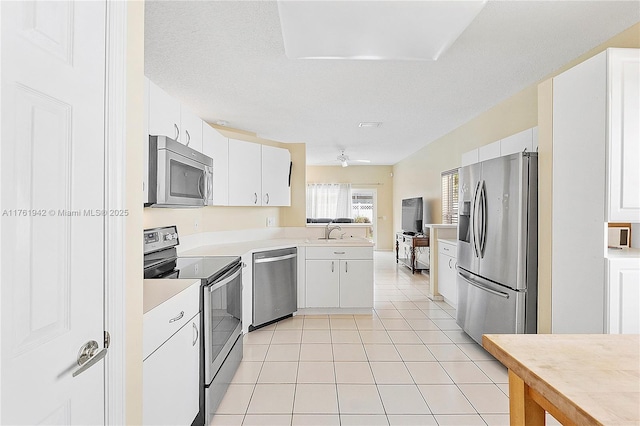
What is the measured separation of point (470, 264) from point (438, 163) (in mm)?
3382

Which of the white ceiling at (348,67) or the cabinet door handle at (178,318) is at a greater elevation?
the white ceiling at (348,67)

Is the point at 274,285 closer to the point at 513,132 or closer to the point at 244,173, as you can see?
the point at 244,173

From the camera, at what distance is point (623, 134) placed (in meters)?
1.79

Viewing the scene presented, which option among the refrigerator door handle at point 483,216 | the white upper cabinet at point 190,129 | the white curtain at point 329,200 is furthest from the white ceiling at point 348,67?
the white curtain at point 329,200

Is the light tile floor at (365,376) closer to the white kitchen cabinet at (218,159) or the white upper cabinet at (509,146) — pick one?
Result: the white kitchen cabinet at (218,159)

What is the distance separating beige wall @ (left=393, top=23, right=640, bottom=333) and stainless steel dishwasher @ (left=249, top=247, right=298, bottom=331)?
2.28m

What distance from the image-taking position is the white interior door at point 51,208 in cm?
67

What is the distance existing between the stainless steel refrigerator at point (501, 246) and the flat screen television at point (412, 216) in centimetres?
358

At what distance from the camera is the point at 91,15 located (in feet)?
2.91

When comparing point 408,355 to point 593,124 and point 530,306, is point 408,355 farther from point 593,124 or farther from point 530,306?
point 593,124

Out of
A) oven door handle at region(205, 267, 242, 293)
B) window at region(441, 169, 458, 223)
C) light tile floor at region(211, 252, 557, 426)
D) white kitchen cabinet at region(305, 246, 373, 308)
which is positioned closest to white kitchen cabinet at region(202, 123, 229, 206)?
oven door handle at region(205, 267, 242, 293)

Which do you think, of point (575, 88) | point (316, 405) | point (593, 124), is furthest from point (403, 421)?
point (575, 88)

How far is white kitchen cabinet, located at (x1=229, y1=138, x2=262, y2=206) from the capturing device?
3.54m

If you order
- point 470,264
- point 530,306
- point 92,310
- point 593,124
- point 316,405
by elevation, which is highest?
point 593,124
